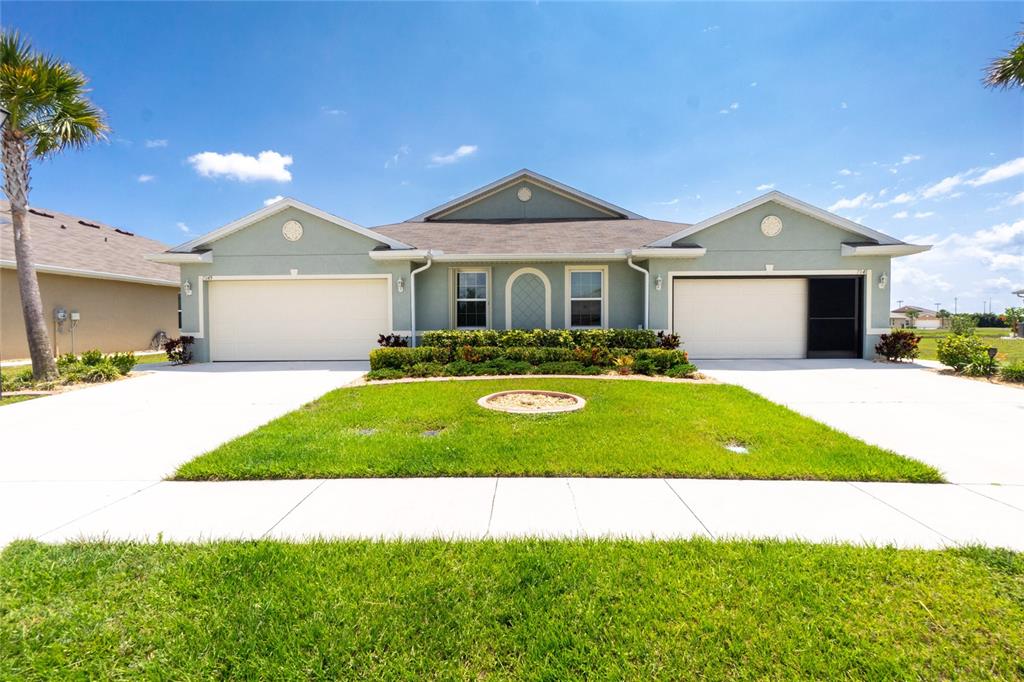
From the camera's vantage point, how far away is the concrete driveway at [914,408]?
452 cm

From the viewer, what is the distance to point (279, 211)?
40.3 ft

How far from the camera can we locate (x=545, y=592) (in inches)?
93.2

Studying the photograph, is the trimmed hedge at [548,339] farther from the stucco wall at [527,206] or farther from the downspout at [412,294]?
the stucco wall at [527,206]

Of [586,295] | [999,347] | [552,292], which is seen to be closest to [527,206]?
[552,292]

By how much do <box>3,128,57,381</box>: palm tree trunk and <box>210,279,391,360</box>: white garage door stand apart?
11.6 feet

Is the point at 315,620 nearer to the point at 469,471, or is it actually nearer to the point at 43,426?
the point at 469,471

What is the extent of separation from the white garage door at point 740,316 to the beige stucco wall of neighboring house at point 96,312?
65.9 ft

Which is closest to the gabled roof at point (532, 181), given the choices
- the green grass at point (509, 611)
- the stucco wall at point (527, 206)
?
the stucco wall at point (527, 206)

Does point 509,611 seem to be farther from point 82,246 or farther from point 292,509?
point 82,246

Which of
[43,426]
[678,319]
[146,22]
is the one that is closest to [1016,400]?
[678,319]

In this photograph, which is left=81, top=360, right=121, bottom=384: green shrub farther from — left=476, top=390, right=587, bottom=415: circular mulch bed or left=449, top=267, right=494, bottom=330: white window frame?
left=476, top=390, right=587, bottom=415: circular mulch bed

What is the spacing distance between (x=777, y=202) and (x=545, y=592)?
13.4 metres

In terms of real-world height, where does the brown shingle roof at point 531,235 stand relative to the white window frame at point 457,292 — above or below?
above

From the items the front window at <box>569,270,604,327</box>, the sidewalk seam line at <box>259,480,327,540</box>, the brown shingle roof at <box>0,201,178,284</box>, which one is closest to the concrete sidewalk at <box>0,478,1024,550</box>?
the sidewalk seam line at <box>259,480,327,540</box>
